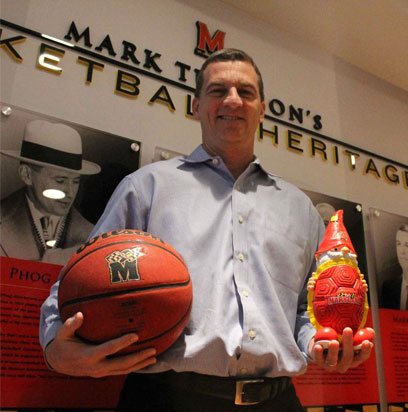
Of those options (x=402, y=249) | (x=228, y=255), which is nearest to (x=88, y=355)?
(x=228, y=255)

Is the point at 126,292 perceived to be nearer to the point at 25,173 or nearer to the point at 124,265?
the point at 124,265

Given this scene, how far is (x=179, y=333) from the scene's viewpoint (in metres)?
0.95

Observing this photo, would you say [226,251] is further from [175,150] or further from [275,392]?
[175,150]

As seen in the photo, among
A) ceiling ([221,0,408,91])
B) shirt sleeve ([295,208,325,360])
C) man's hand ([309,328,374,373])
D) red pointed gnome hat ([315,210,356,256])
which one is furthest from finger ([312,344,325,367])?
ceiling ([221,0,408,91])

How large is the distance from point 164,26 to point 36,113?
31.7 inches

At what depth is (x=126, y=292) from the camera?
2.80 feet

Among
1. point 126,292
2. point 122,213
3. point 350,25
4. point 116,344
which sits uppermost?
point 350,25

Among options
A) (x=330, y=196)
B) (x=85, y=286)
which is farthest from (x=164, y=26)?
(x=85, y=286)

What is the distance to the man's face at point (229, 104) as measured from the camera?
132cm

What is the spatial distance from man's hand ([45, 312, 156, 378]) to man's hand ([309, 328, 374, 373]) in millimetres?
403

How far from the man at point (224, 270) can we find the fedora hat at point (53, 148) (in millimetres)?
394

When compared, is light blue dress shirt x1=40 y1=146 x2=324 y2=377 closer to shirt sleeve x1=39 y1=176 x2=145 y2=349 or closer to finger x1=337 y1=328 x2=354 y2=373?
shirt sleeve x1=39 y1=176 x2=145 y2=349

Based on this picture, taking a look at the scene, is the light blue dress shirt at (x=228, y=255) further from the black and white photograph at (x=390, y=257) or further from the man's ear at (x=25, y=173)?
the black and white photograph at (x=390, y=257)

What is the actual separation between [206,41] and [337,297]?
4.96 ft
